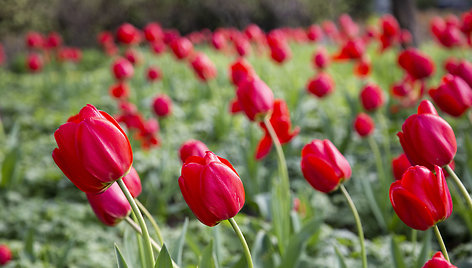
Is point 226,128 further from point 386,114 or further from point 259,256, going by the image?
point 259,256

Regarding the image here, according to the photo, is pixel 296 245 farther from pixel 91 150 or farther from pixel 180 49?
pixel 180 49

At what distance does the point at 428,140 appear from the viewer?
93 cm

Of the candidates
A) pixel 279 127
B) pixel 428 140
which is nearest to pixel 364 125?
pixel 279 127

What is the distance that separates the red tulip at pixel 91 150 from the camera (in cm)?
82

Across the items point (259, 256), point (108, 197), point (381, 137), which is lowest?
point (381, 137)

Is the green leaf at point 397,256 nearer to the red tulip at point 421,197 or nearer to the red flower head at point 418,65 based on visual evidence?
the red tulip at point 421,197

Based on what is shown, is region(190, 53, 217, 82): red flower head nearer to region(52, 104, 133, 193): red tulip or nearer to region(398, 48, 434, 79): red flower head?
region(398, 48, 434, 79): red flower head

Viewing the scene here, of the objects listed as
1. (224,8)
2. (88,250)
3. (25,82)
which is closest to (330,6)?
(224,8)

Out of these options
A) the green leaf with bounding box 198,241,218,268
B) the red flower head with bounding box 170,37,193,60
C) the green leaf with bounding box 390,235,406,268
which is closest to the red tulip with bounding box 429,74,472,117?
the green leaf with bounding box 390,235,406,268

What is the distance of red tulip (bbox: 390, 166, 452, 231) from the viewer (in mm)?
857

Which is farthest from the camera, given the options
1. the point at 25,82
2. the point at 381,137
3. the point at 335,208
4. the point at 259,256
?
the point at 25,82

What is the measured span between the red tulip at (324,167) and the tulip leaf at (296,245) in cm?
35

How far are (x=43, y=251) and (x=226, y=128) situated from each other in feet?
6.25

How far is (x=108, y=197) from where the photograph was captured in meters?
1.07
